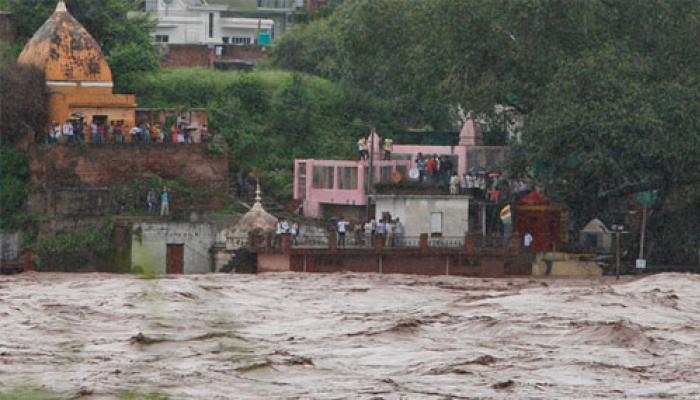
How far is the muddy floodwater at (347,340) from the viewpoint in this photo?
26.6 metres

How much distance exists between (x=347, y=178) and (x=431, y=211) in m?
2.89

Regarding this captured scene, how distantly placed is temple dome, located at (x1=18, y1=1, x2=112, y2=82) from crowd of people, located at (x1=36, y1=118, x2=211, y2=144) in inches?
45.2

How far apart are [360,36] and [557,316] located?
2585 cm

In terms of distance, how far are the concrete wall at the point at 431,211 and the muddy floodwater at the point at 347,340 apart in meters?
7.77

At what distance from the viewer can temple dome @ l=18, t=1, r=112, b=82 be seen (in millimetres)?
57781

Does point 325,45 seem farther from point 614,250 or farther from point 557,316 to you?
point 557,316

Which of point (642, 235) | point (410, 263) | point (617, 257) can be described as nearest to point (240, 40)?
point (410, 263)

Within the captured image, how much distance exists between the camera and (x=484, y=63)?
5872cm

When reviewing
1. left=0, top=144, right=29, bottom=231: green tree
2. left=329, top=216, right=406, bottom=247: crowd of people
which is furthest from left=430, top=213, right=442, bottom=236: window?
left=0, top=144, right=29, bottom=231: green tree

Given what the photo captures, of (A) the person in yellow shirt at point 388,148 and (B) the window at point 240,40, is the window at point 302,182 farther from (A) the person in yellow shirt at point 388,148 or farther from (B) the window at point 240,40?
(B) the window at point 240,40

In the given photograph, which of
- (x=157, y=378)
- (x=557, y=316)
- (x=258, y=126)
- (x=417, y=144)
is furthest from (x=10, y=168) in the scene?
(x=157, y=378)

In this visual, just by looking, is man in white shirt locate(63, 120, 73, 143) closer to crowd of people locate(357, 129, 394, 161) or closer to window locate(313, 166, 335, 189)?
window locate(313, 166, 335, 189)

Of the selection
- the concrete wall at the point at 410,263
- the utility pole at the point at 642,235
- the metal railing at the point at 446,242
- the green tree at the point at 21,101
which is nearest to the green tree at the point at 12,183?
the green tree at the point at 21,101

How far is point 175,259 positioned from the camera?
176ft
